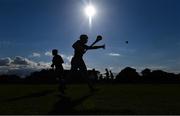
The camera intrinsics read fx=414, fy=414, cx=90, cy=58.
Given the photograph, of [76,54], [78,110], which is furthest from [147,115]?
[76,54]

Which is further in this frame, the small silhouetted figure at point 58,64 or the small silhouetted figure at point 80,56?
the small silhouetted figure at point 58,64

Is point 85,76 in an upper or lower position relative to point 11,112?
upper

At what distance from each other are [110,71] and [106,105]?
94.0 ft

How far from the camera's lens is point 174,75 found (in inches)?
2366

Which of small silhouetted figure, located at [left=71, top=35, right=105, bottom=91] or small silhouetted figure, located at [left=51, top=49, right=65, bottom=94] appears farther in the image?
small silhouetted figure, located at [left=51, top=49, right=65, bottom=94]

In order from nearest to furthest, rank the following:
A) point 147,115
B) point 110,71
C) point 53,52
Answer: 1. point 147,115
2. point 53,52
3. point 110,71

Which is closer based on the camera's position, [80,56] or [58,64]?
[80,56]

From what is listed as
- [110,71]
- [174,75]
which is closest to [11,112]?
[110,71]

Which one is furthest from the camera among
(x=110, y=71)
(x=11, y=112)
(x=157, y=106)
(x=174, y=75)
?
(x=174, y=75)

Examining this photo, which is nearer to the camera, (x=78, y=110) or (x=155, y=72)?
(x=78, y=110)

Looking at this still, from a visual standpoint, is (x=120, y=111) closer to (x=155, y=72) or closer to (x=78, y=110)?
(x=78, y=110)

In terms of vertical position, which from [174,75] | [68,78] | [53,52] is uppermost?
[174,75]

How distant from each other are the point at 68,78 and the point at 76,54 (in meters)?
1.05

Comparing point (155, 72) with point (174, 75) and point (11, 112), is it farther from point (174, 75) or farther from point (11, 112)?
point (11, 112)
